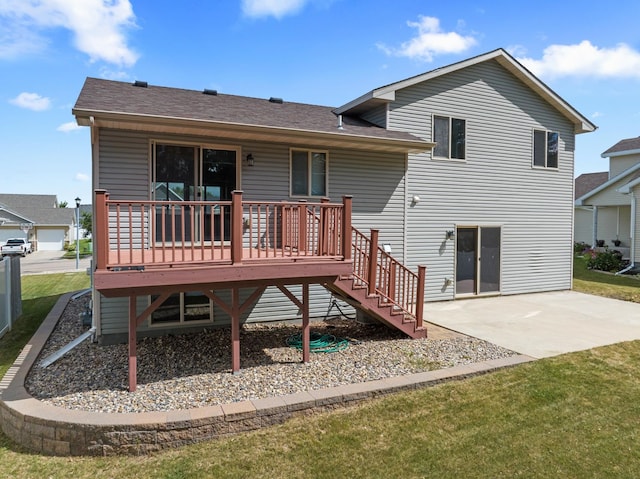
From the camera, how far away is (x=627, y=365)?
6176 millimetres

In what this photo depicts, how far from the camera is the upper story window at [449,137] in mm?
10531

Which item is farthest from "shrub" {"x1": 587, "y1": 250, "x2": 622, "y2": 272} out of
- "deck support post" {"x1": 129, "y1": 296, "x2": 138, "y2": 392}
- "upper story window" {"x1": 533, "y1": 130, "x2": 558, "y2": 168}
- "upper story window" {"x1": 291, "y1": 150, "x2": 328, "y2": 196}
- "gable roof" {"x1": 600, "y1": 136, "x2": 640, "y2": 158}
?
"deck support post" {"x1": 129, "y1": 296, "x2": 138, "y2": 392}

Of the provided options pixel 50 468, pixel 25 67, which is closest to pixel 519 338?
pixel 50 468

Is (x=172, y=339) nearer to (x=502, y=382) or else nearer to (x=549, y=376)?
(x=502, y=382)

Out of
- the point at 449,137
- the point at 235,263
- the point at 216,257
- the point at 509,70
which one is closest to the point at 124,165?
the point at 216,257

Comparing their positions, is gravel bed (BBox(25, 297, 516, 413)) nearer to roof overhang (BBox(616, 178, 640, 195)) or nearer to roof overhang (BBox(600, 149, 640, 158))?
roof overhang (BBox(616, 178, 640, 195))

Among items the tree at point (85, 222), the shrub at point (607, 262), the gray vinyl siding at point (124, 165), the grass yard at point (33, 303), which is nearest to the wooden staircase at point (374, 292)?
the gray vinyl siding at point (124, 165)

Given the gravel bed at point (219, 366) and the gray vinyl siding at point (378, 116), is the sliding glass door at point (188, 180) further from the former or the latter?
the gray vinyl siding at point (378, 116)

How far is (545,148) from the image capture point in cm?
1211

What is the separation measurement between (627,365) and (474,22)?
27.2ft

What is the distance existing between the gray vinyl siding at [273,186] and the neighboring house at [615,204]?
1351cm

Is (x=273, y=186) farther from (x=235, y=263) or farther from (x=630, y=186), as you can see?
(x=630, y=186)

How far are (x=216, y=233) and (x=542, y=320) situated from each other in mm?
7116

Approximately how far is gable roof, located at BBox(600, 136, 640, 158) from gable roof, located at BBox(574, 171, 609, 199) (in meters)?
3.18
